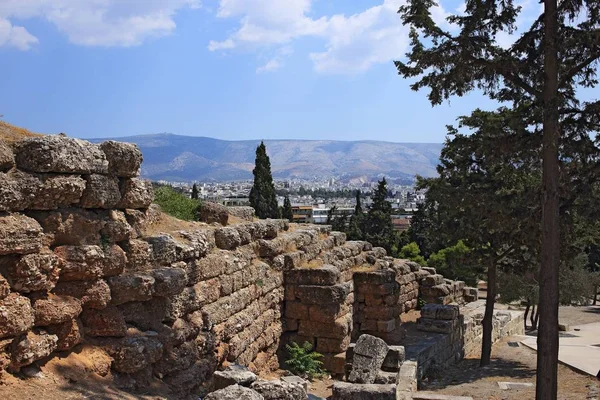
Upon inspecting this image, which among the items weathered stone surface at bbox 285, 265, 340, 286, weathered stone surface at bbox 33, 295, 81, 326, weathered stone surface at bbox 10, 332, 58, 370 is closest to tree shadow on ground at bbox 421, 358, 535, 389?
weathered stone surface at bbox 285, 265, 340, 286

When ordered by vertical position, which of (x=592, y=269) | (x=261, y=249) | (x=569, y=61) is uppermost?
(x=569, y=61)

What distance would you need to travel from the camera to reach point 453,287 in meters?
23.8

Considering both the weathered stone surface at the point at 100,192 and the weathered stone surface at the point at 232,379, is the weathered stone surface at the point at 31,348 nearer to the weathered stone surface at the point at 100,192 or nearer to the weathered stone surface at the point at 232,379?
the weathered stone surface at the point at 100,192

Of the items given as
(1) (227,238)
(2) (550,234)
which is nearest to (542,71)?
(2) (550,234)

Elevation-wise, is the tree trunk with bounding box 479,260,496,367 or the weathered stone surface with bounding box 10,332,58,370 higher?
the weathered stone surface with bounding box 10,332,58,370

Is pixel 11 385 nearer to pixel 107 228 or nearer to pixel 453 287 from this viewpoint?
pixel 107 228

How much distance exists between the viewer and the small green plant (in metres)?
11.7

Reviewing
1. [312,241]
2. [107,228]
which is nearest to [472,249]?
[312,241]

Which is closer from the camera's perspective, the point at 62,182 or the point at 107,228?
the point at 62,182

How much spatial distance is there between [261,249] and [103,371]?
231 inches

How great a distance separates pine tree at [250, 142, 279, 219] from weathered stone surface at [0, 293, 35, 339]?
147 feet

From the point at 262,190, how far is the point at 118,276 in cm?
4473

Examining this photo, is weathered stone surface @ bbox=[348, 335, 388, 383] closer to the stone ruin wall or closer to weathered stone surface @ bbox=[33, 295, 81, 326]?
the stone ruin wall

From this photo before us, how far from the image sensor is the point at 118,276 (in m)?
6.85
